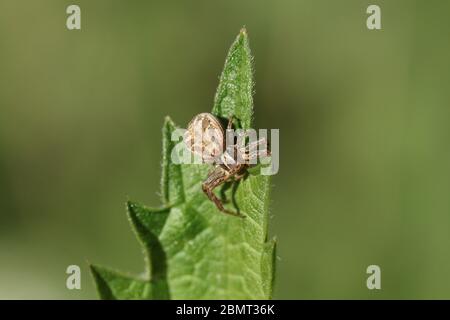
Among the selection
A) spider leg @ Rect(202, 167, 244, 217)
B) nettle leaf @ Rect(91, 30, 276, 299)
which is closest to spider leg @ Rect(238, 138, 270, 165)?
spider leg @ Rect(202, 167, 244, 217)

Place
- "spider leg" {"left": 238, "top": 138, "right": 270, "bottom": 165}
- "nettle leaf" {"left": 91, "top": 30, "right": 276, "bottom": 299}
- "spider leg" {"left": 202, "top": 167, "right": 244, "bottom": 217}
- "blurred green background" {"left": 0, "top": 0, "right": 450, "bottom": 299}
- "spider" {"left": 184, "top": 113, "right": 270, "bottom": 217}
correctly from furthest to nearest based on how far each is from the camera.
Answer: "blurred green background" {"left": 0, "top": 0, "right": 450, "bottom": 299}
"spider leg" {"left": 238, "top": 138, "right": 270, "bottom": 165}
"spider" {"left": 184, "top": 113, "right": 270, "bottom": 217}
"spider leg" {"left": 202, "top": 167, "right": 244, "bottom": 217}
"nettle leaf" {"left": 91, "top": 30, "right": 276, "bottom": 299}

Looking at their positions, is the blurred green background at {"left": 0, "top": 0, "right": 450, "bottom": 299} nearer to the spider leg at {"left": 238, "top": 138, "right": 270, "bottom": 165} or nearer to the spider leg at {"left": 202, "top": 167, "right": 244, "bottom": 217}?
the spider leg at {"left": 238, "top": 138, "right": 270, "bottom": 165}

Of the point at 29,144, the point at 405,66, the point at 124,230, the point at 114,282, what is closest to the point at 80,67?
the point at 29,144

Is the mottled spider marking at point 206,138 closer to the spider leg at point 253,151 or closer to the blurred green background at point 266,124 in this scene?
the spider leg at point 253,151

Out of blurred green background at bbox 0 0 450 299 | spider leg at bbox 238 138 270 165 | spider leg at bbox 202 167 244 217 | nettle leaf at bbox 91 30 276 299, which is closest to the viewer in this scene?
nettle leaf at bbox 91 30 276 299

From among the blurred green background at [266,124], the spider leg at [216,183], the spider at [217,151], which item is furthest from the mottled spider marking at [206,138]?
the blurred green background at [266,124]
